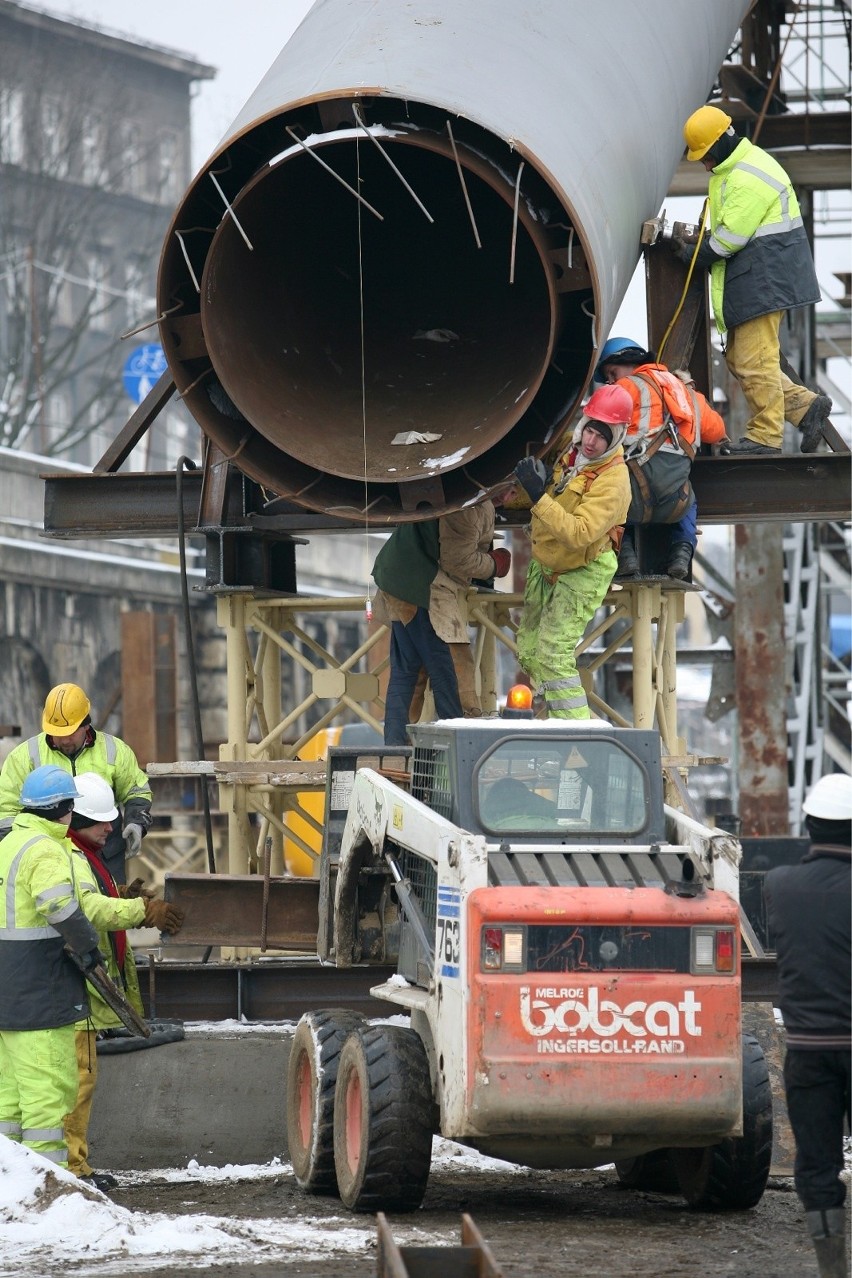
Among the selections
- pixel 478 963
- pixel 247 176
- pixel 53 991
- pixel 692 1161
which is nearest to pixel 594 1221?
pixel 692 1161

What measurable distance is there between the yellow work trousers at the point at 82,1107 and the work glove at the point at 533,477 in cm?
328

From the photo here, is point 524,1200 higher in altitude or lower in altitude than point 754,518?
lower

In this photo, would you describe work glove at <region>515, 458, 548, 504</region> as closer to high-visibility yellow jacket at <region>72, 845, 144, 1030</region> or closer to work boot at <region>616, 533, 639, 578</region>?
work boot at <region>616, 533, 639, 578</region>

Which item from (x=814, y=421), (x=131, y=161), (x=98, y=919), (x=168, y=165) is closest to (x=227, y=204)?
(x=98, y=919)

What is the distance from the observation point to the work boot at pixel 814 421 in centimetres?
1153

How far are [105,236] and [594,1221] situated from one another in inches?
1999

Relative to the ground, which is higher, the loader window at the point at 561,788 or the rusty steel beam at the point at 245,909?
the loader window at the point at 561,788

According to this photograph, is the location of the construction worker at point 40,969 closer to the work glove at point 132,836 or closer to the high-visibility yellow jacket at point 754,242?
the work glove at point 132,836

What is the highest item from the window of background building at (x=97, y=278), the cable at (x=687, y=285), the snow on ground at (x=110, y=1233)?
the window of background building at (x=97, y=278)

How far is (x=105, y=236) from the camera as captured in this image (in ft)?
183

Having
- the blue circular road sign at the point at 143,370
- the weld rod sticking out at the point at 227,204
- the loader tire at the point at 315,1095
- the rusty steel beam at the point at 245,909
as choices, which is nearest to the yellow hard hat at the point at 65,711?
the rusty steel beam at the point at 245,909

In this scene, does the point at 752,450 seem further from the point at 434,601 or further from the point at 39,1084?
the point at 39,1084

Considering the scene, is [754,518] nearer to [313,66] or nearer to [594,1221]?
[313,66]

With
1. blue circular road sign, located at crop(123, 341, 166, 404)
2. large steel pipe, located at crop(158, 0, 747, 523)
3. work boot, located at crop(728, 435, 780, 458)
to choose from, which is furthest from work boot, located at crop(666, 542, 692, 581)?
blue circular road sign, located at crop(123, 341, 166, 404)
